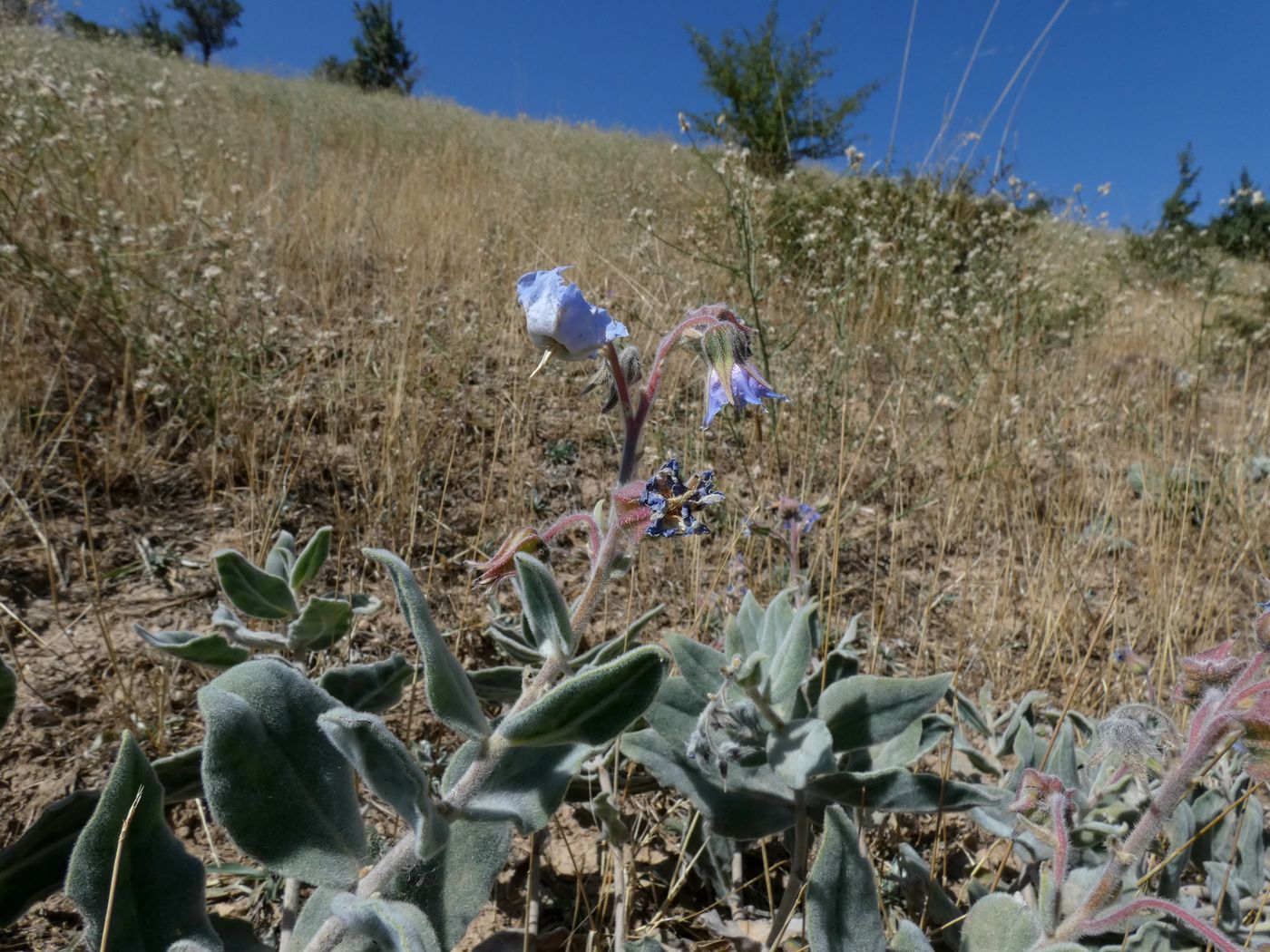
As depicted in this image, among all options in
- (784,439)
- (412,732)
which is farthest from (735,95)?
(412,732)

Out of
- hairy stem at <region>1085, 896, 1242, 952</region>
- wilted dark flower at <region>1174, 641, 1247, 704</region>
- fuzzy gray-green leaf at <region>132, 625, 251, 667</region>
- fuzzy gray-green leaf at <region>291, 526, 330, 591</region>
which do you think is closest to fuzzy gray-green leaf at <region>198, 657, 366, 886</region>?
fuzzy gray-green leaf at <region>132, 625, 251, 667</region>

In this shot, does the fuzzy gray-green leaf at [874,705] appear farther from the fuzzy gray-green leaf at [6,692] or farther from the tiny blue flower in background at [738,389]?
the fuzzy gray-green leaf at [6,692]

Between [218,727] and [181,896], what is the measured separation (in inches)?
8.8

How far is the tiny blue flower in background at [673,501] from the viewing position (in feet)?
3.07

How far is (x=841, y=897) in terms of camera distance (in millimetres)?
991

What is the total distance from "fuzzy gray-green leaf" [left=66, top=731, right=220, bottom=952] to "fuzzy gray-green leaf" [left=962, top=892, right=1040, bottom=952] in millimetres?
943

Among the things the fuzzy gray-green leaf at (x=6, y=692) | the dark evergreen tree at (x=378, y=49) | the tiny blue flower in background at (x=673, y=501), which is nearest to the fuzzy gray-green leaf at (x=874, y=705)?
the tiny blue flower in background at (x=673, y=501)

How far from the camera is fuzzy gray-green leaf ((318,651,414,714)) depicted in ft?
3.94

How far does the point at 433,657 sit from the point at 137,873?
0.39m

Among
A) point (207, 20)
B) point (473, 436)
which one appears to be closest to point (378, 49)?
point (207, 20)

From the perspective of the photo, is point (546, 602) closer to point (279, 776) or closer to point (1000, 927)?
point (279, 776)

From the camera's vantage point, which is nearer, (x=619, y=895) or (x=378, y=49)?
(x=619, y=895)

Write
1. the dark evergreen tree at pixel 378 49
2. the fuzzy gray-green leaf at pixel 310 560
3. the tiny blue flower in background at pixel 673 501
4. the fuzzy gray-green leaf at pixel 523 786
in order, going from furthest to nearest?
1. the dark evergreen tree at pixel 378 49
2. the fuzzy gray-green leaf at pixel 310 560
3. the tiny blue flower in background at pixel 673 501
4. the fuzzy gray-green leaf at pixel 523 786

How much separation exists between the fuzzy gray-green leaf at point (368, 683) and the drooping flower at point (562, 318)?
22.9 inches
